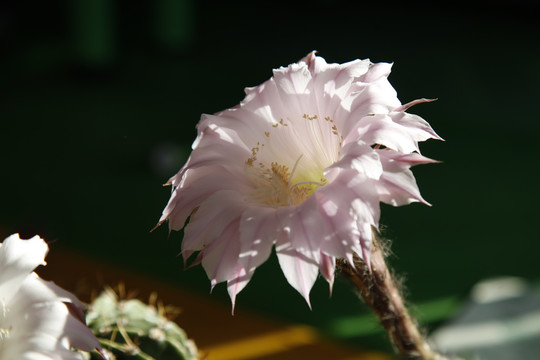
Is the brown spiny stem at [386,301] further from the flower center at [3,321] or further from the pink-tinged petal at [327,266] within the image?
the flower center at [3,321]

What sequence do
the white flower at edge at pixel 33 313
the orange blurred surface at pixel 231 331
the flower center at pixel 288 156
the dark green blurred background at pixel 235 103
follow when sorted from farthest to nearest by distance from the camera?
the dark green blurred background at pixel 235 103 < the orange blurred surface at pixel 231 331 < the flower center at pixel 288 156 < the white flower at edge at pixel 33 313

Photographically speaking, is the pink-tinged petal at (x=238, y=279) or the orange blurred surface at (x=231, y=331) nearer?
the pink-tinged petal at (x=238, y=279)

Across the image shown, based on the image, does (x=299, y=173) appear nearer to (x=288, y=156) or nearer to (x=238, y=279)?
(x=288, y=156)

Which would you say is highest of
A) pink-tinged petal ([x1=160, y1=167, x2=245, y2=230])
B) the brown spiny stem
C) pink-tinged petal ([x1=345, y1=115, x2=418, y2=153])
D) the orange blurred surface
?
pink-tinged petal ([x1=345, y1=115, x2=418, y2=153])

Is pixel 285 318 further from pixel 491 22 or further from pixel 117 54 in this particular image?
pixel 491 22

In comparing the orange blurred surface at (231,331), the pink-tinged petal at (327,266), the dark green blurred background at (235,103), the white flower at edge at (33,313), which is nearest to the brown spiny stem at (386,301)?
the pink-tinged petal at (327,266)

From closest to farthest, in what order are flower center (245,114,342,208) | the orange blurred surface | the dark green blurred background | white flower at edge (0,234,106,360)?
1. white flower at edge (0,234,106,360)
2. flower center (245,114,342,208)
3. the orange blurred surface
4. the dark green blurred background

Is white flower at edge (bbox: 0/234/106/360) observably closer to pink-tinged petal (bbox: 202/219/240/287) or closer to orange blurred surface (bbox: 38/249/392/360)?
pink-tinged petal (bbox: 202/219/240/287)

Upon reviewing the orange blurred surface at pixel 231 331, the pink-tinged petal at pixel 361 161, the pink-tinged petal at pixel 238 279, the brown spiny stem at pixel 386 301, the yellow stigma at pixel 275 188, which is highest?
the pink-tinged petal at pixel 361 161

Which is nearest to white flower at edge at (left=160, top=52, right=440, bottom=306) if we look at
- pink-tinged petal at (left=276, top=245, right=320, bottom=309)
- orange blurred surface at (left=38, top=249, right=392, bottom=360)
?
pink-tinged petal at (left=276, top=245, right=320, bottom=309)
